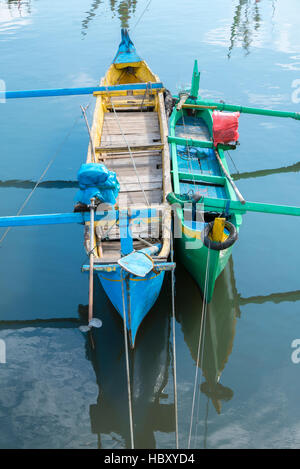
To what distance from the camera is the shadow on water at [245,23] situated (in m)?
26.2

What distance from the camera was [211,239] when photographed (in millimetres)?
7141

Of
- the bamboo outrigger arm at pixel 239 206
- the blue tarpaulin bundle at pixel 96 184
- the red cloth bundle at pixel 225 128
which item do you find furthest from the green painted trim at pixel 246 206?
the red cloth bundle at pixel 225 128

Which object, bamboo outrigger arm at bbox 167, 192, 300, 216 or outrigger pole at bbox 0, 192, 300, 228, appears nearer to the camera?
outrigger pole at bbox 0, 192, 300, 228

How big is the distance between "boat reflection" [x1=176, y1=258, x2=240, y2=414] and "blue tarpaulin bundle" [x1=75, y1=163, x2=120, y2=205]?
288 centimetres

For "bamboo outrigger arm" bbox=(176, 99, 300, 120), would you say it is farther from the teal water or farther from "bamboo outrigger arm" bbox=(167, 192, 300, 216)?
"bamboo outrigger arm" bbox=(167, 192, 300, 216)

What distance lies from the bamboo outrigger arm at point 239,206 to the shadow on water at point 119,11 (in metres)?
26.3

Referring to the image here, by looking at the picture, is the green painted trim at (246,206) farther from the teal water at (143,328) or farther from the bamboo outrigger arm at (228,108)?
the bamboo outrigger arm at (228,108)

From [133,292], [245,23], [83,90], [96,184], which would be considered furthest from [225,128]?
[245,23]

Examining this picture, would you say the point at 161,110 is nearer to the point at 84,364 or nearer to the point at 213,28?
the point at 84,364

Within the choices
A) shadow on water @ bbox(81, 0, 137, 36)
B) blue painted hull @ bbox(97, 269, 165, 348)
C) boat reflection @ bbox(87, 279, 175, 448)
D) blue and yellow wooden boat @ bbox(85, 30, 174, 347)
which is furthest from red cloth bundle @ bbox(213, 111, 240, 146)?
shadow on water @ bbox(81, 0, 137, 36)

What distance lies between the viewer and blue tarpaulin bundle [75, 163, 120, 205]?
275 inches

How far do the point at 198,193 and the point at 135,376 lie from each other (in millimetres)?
4703

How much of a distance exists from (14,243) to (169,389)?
6.19 meters
